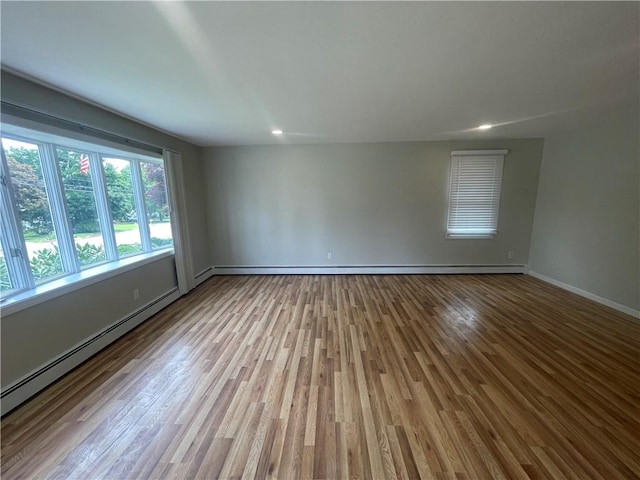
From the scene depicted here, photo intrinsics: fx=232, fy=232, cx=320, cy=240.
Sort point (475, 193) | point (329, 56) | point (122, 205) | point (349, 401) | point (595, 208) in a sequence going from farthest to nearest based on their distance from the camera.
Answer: point (475, 193) → point (595, 208) → point (122, 205) → point (349, 401) → point (329, 56)

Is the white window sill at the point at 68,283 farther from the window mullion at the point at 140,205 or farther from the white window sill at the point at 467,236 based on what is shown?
the white window sill at the point at 467,236

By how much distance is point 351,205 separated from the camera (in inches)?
171

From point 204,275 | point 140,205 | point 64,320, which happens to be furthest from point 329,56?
point 204,275

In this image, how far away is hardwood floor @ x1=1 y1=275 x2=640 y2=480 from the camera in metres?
1.29

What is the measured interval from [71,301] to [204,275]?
2217 mm

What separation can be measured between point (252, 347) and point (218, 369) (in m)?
0.37

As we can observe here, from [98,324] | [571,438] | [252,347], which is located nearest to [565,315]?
[571,438]

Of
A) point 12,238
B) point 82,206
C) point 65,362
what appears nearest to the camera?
point 12,238

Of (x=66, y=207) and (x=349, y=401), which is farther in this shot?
(x=66, y=207)

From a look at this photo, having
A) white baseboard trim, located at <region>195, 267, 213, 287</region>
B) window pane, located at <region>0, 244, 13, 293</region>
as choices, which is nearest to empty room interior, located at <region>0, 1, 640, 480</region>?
window pane, located at <region>0, 244, 13, 293</region>

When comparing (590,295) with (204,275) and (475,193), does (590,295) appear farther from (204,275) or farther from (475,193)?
(204,275)

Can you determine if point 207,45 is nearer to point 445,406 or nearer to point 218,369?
point 218,369

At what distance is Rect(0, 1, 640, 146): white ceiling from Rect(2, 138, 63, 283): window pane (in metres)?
0.64

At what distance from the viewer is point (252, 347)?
233 centimetres
